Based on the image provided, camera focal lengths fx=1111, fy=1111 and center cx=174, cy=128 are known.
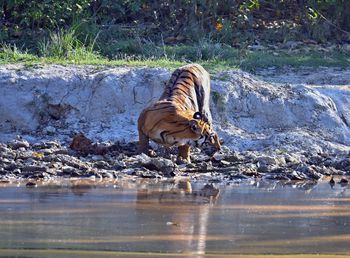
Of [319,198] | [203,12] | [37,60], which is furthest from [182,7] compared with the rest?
[319,198]

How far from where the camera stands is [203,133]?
12.9m

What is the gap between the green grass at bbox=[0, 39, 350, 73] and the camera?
16.4 metres

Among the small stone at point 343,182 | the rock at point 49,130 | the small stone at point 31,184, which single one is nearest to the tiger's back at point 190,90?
the rock at point 49,130

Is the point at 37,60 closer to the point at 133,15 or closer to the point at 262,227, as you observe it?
the point at 133,15

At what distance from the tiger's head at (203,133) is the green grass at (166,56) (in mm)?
3018

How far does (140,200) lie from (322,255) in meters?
2.96

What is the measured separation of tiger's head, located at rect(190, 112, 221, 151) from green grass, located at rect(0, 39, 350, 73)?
3.02m

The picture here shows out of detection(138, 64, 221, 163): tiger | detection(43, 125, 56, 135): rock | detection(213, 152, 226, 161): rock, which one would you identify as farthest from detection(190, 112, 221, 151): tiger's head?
detection(43, 125, 56, 135): rock

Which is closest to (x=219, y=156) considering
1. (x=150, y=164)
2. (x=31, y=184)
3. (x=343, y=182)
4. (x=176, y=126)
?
(x=176, y=126)

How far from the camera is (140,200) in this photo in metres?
9.86

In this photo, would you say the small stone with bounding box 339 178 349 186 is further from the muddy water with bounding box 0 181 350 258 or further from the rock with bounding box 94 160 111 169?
the rock with bounding box 94 160 111 169

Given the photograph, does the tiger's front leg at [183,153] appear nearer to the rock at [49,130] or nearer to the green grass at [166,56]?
the rock at [49,130]

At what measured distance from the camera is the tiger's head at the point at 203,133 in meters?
12.7

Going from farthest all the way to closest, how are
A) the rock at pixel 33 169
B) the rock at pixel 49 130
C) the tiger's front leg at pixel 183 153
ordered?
1. the rock at pixel 49 130
2. the tiger's front leg at pixel 183 153
3. the rock at pixel 33 169
